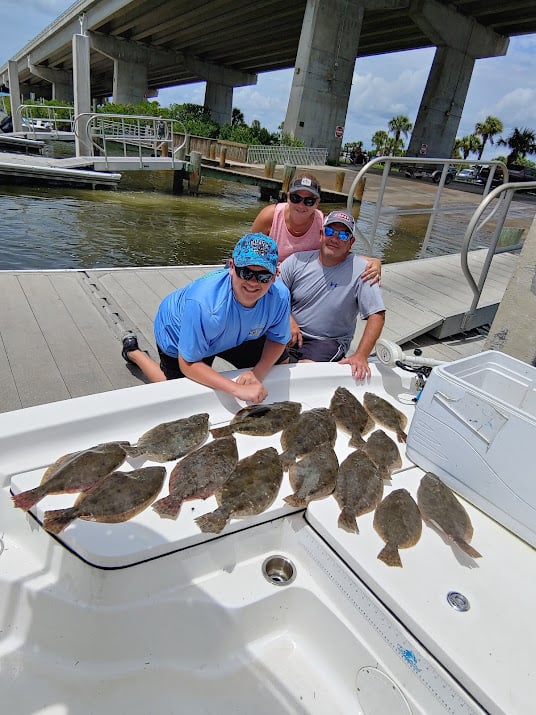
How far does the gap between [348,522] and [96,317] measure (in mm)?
3481

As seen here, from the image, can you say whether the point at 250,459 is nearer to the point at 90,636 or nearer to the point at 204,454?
the point at 204,454

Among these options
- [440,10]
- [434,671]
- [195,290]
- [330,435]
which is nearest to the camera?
[434,671]

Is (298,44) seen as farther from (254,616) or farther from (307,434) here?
(254,616)

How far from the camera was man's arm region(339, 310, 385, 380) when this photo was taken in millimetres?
2783

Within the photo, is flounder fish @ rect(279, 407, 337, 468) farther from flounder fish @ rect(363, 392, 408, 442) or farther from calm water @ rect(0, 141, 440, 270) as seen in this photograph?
calm water @ rect(0, 141, 440, 270)

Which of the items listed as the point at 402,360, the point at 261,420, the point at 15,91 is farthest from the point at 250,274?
the point at 15,91

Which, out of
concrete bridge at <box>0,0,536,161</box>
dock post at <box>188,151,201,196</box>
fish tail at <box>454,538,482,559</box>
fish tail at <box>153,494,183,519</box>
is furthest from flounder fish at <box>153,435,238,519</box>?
concrete bridge at <box>0,0,536,161</box>

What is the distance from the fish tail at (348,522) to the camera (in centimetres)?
175

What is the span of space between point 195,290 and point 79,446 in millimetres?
1084

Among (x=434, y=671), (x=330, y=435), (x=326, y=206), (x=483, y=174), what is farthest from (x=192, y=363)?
(x=483, y=174)

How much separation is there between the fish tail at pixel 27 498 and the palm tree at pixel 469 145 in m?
78.1

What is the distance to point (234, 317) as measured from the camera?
2.59 metres

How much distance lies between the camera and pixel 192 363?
8.00 feet

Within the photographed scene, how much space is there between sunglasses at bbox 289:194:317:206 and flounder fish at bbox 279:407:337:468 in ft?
5.79
